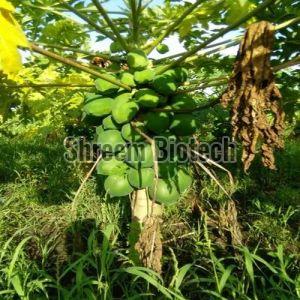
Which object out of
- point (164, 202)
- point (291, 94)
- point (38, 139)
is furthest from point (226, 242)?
point (38, 139)

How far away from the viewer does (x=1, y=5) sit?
3.72 feet

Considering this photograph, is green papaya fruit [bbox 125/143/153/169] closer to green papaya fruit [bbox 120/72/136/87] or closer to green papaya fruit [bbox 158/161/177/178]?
green papaya fruit [bbox 158/161/177/178]

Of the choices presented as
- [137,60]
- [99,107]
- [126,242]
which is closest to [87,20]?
[137,60]

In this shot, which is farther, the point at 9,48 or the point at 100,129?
the point at 100,129

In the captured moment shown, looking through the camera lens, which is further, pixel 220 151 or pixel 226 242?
pixel 220 151

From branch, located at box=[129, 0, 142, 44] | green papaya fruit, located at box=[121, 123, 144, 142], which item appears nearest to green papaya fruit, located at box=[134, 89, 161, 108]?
green papaya fruit, located at box=[121, 123, 144, 142]

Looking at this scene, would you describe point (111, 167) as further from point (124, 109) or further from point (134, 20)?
point (134, 20)

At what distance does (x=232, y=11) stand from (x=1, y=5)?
1114mm

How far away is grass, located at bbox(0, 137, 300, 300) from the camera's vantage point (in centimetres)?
194

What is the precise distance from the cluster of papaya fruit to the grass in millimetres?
243

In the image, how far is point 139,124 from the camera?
2266 mm

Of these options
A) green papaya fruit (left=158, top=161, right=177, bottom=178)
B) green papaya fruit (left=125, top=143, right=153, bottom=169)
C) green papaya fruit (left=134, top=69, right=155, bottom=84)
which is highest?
green papaya fruit (left=134, top=69, right=155, bottom=84)

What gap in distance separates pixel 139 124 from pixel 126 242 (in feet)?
2.70

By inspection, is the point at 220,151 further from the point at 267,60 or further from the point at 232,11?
the point at 267,60
